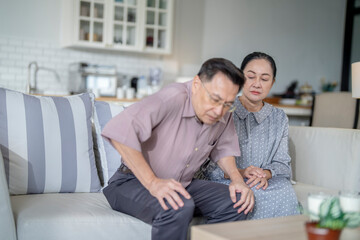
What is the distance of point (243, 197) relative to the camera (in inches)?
82.1

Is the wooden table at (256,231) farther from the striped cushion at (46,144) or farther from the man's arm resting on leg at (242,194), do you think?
the striped cushion at (46,144)

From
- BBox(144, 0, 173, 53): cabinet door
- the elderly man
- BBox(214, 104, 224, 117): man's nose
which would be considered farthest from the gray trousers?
BBox(144, 0, 173, 53): cabinet door

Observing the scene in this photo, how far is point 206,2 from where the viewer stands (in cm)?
643

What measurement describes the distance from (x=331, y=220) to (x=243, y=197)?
808 mm

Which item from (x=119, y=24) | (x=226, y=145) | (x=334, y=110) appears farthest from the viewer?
(x=119, y=24)

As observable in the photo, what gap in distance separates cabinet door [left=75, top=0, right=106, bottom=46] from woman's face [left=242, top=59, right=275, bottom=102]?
3204 millimetres

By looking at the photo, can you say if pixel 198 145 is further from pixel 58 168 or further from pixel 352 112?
pixel 352 112

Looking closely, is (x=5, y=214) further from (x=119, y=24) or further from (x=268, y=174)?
(x=119, y=24)

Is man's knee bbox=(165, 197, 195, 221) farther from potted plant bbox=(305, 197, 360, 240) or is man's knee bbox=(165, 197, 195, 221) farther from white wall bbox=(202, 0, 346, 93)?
white wall bbox=(202, 0, 346, 93)

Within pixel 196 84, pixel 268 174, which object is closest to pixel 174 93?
pixel 196 84

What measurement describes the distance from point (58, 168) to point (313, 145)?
1566 mm

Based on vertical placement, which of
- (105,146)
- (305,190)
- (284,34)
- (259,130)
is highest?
(284,34)

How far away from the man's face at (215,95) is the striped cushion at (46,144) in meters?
0.80

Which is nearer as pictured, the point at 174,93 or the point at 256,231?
the point at 256,231
